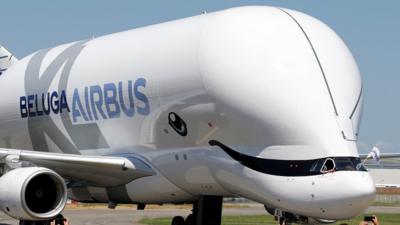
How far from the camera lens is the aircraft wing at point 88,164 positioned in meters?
19.1

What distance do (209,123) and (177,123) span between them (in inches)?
43.0

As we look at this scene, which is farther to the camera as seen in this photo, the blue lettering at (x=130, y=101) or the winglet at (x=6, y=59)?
the winglet at (x=6, y=59)

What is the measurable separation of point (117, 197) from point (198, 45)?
4608 millimetres

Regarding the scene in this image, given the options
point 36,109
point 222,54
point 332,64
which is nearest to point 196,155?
point 222,54

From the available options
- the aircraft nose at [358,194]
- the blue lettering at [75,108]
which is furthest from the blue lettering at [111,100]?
the aircraft nose at [358,194]

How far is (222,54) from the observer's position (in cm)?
1730

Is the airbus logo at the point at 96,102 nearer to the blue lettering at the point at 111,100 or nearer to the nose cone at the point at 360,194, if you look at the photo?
the blue lettering at the point at 111,100

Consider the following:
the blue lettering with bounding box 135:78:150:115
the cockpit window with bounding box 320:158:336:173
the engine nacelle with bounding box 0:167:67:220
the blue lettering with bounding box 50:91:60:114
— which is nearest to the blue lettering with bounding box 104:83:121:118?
the blue lettering with bounding box 135:78:150:115

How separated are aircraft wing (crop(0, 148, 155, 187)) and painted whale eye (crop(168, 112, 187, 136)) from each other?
137 cm

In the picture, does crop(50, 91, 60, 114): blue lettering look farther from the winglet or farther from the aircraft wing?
the winglet

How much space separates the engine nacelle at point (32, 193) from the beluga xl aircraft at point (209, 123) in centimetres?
3

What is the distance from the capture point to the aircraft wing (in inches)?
753

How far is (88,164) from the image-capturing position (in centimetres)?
1922

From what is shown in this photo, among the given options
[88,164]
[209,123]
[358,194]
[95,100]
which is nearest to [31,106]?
[95,100]
